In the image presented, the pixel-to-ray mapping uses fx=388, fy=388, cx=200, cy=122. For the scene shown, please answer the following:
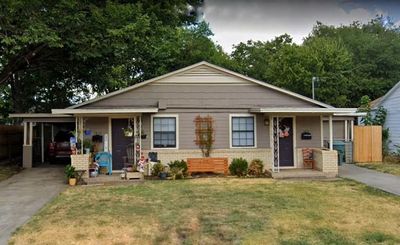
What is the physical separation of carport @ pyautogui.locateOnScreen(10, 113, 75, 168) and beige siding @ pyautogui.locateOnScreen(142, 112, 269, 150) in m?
4.68

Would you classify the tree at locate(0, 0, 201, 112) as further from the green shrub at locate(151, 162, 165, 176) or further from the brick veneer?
the green shrub at locate(151, 162, 165, 176)

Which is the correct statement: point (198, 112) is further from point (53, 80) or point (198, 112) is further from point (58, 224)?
point (53, 80)

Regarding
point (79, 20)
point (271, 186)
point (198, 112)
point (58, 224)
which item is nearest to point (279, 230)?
point (58, 224)

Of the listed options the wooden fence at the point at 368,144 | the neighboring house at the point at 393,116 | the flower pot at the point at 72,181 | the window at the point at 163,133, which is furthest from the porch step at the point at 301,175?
the neighboring house at the point at 393,116

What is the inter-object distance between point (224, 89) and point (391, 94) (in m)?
10.4

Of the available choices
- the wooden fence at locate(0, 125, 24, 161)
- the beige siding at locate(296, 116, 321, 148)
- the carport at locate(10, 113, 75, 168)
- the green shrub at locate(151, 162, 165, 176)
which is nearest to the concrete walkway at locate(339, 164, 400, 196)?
the beige siding at locate(296, 116, 321, 148)

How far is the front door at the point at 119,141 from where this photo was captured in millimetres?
14375

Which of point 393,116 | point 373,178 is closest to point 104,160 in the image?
point 373,178

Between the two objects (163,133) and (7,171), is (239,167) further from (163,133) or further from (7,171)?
(7,171)

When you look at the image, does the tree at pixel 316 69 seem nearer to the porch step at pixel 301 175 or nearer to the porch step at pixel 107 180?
the porch step at pixel 301 175

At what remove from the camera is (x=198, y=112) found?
1466 cm

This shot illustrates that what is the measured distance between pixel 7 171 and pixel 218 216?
1149cm

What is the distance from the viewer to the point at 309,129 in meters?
15.1

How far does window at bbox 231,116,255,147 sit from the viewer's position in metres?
14.8
